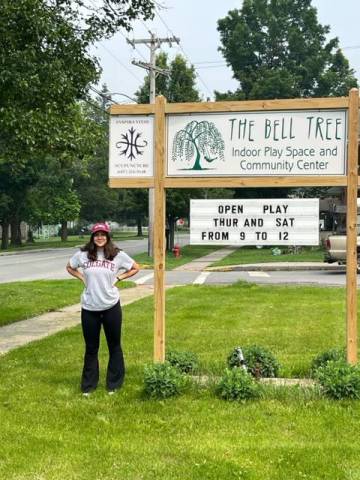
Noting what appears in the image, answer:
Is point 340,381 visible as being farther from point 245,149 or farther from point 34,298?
point 34,298

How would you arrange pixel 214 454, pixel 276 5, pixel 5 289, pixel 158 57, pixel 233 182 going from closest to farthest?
pixel 214 454
pixel 233 182
pixel 5 289
pixel 158 57
pixel 276 5

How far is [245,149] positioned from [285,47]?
4375 centimetres

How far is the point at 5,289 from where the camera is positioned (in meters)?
15.6

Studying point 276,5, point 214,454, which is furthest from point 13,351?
point 276,5

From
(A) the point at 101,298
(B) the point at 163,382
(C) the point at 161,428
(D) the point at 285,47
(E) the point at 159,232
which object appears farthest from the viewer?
(D) the point at 285,47

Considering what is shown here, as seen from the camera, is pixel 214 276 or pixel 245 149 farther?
pixel 214 276

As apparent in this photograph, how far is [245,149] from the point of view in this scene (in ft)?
21.0

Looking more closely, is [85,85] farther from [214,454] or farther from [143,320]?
[214,454]

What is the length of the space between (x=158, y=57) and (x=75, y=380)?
30.6m

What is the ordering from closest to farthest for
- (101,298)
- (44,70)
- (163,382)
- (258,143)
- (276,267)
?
(163,382) < (101,298) < (258,143) < (44,70) < (276,267)

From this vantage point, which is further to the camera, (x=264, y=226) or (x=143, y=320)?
(x=143, y=320)

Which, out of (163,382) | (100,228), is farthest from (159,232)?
(163,382)

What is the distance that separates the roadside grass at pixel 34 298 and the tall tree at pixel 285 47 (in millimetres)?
31424

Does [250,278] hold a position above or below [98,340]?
below
